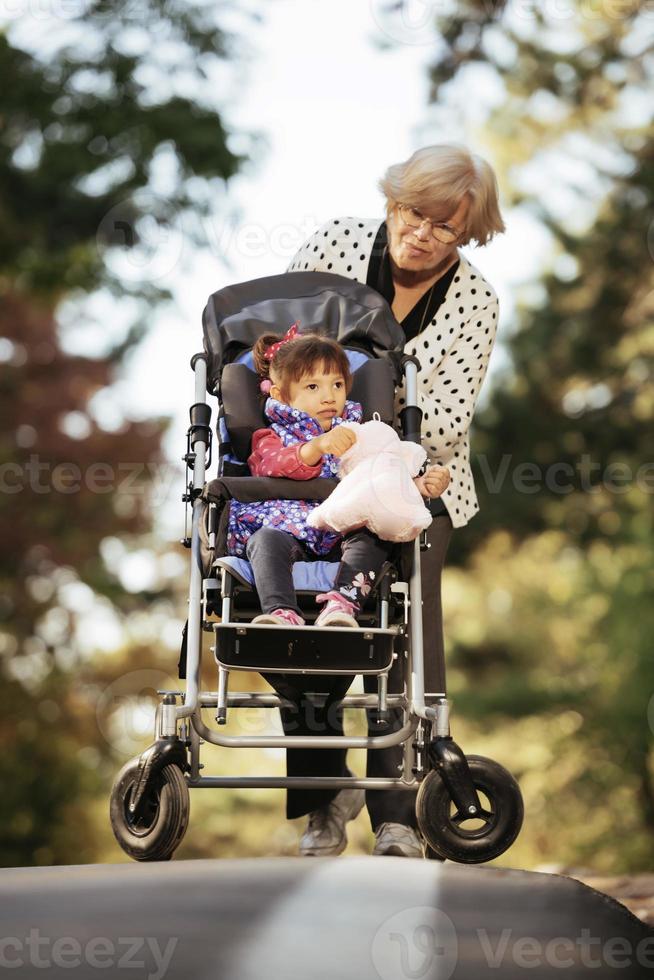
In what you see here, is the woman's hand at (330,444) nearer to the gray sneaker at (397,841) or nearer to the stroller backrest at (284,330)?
the stroller backrest at (284,330)

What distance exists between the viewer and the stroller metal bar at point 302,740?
146 inches

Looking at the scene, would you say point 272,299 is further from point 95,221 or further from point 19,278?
point 19,278

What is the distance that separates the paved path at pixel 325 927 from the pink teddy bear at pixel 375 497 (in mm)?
1231

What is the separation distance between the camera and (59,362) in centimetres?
1315

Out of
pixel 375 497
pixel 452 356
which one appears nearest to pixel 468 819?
pixel 375 497

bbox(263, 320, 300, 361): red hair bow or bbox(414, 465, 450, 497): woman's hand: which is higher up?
bbox(263, 320, 300, 361): red hair bow

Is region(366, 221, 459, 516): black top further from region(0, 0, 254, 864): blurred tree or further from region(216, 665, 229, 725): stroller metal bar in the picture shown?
region(0, 0, 254, 864): blurred tree

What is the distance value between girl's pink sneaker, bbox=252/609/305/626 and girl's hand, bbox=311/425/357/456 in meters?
0.48

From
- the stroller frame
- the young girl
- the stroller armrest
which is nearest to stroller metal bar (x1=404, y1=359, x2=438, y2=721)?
the stroller frame

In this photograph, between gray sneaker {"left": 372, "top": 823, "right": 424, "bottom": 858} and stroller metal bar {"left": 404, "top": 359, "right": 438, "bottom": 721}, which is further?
gray sneaker {"left": 372, "top": 823, "right": 424, "bottom": 858}

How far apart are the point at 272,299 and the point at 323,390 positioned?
72 centimetres

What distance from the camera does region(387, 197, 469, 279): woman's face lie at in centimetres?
429

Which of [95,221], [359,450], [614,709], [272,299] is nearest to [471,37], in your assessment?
[95,221]

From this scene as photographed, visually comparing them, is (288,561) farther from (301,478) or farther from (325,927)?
(325,927)
